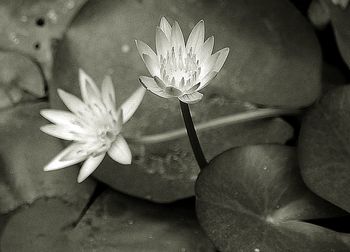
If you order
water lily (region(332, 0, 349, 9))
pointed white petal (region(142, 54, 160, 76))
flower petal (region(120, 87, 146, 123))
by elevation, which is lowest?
flower petal (region(120, 87, 146, 123))

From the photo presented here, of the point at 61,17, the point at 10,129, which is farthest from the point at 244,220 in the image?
the point at 61,17

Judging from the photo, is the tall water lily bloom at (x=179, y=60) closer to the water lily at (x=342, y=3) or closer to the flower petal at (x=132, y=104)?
the flower petal at (x=132, y=104)

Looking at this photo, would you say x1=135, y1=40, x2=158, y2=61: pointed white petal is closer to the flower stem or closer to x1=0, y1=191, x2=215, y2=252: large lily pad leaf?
the flower stem

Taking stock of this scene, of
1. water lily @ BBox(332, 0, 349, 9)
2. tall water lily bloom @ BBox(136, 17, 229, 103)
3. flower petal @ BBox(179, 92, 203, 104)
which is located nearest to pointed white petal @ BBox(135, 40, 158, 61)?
tall water lily bloom @ BBox(136, 17, 229, 103)

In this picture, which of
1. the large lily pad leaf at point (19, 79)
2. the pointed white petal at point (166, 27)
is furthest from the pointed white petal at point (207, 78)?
the large lily pad leaf at point (19, 79)

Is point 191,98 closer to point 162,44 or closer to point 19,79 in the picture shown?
point 162,44

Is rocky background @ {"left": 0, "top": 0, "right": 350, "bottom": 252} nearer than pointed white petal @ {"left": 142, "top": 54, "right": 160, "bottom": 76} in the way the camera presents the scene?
No
